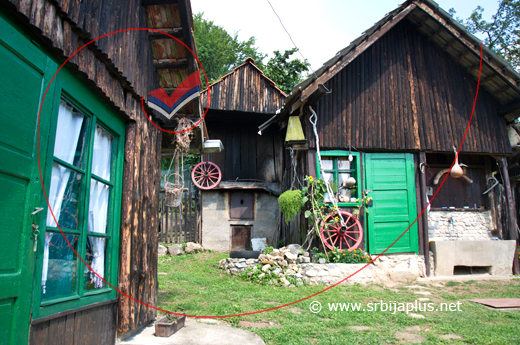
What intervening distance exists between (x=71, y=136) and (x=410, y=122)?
8.65 meters

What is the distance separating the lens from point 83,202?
115 inches

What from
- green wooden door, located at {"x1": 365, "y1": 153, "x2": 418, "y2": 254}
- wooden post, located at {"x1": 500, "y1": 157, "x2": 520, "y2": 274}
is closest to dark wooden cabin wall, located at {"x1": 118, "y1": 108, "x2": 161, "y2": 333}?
green wooden door, located at {"x1": 365, "y1": 153, "x2": 418, "y2": 254}

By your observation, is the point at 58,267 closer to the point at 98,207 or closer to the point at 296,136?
the point at 98,207

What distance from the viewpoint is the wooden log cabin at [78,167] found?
6.84 feet

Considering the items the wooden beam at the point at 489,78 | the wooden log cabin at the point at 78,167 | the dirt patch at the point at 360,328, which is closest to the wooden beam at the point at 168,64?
the wooden log cabin at the point at 78,167

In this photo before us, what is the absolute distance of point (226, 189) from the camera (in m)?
12.2

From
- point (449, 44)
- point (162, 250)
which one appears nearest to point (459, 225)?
point (449, 44)

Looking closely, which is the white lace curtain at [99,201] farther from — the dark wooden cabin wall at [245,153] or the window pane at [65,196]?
the dark wooden cabin wall at [245,153]

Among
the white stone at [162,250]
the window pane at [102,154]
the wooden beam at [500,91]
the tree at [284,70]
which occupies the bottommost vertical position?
the white stone at [162,250]

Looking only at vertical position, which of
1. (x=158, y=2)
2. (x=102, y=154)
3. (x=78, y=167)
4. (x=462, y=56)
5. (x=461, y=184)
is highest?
(x=462, y=56)

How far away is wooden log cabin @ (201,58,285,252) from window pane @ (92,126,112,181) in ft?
27.8

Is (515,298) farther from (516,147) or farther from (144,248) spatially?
(144,248)

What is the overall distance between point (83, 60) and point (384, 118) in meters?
8.00

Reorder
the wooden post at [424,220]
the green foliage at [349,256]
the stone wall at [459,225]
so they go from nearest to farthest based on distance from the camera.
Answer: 1. the green foliage at [349,256]
2. the wooden post at [424,220]
3. the stone wall at [459,225]
